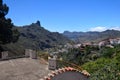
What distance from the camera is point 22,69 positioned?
15.1 metres

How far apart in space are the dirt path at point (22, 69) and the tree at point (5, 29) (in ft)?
71.4

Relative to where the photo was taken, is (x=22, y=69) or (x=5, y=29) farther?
(x=5, y=29)

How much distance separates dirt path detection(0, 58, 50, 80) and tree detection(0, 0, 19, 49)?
21772 mm

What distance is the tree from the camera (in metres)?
38.7

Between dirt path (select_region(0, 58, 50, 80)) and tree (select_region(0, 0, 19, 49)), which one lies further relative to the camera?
tree (select_region(0, 0, 19, 49))

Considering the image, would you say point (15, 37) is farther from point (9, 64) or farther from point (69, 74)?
point (69, 74)

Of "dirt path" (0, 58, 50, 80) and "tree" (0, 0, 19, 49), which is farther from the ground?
"tree" (0, 0, 19, 49)

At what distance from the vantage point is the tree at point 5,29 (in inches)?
1522

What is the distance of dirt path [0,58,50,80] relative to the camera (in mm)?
13922

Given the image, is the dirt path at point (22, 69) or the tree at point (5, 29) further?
the tree at point (5, 29)

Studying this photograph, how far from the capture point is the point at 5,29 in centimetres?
3894

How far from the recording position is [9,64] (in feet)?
53.3

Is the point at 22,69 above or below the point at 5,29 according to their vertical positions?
below

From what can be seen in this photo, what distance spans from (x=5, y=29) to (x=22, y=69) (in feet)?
80.6
